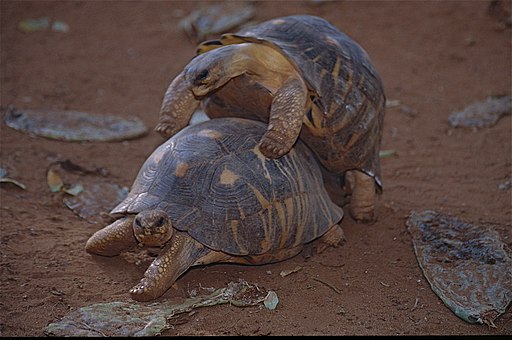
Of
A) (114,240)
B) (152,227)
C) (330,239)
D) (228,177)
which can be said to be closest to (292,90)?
(228,177)

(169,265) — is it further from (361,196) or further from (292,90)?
(361,196)

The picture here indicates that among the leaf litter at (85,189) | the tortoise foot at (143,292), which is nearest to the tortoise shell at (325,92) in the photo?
the leaf litter at (85,189)

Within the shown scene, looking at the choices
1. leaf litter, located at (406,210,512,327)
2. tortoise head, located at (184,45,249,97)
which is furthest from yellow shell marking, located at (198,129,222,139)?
leaf litter, located at (406,210,512,327)

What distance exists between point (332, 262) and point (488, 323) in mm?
995

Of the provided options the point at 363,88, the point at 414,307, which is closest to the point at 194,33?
the point at 363,88

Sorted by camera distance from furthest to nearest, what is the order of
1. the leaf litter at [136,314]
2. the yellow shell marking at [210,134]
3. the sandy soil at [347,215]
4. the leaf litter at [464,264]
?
the yellow shell marking at [210,134]
the leaf litter at [464,264]
the sandy soil at [347,215]
the leaf litter at [136,314]

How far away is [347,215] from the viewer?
476 cm

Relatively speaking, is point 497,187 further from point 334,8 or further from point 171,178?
point 334,8

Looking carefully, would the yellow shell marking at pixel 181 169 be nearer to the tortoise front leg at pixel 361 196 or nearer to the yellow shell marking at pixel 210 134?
the yellow shell marking at pixel 210 134

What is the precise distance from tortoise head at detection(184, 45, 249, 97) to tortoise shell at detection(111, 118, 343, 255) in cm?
24

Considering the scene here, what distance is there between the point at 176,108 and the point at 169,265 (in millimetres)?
1145

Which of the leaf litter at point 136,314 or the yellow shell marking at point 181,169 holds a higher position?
the yellow shell marking at point 181,169

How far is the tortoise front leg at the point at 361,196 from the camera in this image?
454 cm

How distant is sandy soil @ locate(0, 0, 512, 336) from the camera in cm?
344
